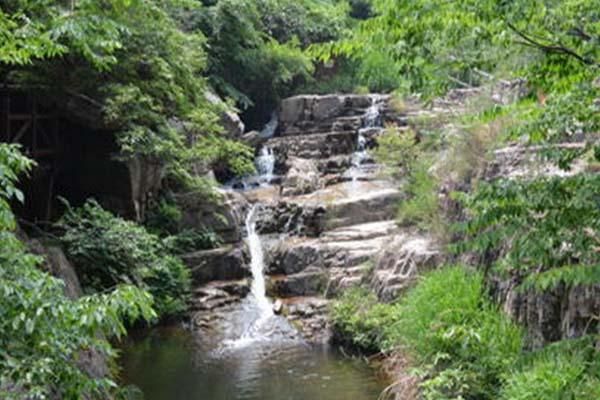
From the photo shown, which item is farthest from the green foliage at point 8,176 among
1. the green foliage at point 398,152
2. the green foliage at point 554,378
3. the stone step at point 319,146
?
the stone step at point 319,146

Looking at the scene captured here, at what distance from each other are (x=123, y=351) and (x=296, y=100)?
43.4 ft

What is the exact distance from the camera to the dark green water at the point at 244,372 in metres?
9.34

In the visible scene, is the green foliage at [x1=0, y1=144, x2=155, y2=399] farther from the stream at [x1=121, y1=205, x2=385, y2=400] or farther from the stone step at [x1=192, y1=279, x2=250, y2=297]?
the stone step at [x1=192, y1=279, x2=250, y2=297]

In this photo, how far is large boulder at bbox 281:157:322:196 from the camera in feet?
58.5

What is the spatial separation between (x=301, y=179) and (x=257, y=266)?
364cm

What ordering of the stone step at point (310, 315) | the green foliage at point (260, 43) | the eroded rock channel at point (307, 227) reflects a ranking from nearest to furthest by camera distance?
the stone step at point (310, 315) → the eroded rock channel at point (307, 227) → the green foliage at point (260, 43)

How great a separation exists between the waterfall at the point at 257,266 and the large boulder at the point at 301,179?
114 centimetres

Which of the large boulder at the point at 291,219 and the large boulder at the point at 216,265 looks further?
the large boulder at the point at 291,219

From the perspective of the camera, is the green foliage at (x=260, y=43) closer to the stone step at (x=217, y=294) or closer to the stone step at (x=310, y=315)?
the stone step at (x=217, y=294)

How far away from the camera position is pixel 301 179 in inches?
712

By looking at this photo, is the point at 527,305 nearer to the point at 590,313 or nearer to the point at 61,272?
the point at 590,313

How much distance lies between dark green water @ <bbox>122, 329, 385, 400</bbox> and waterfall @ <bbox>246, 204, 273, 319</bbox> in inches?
69.1

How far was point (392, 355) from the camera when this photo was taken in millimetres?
9961

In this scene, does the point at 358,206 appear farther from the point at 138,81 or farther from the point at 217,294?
the point at 138,81
